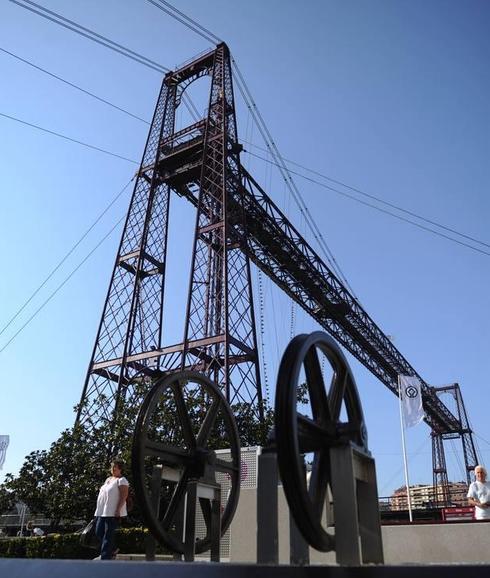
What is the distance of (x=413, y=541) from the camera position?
540 cm

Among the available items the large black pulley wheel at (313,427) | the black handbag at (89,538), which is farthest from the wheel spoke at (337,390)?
the black handbag at (89,538)

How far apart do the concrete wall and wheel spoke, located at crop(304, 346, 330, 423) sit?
2693 mm

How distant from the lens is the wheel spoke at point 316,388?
3.03 metres

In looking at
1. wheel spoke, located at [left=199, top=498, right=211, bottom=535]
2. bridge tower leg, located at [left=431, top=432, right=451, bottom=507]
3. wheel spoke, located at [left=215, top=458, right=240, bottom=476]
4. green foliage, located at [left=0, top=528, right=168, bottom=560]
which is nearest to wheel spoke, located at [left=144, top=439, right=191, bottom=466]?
wheel spoke, located at [left=215, top=458, right=240, bottom=476]

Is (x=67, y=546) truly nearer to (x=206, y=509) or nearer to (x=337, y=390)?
(x=206, y=509)

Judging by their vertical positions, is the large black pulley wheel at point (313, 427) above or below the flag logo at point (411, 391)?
below

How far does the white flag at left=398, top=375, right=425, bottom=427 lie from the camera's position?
1350 centimetres

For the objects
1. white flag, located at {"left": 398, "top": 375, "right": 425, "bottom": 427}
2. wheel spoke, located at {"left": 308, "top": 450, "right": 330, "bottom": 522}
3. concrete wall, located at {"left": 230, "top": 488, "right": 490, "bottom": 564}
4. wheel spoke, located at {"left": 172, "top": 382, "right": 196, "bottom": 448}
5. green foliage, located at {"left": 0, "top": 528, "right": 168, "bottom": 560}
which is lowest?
green foliage, located at {"left": 0, "top": 528, "right": 168, "bottom": 560}

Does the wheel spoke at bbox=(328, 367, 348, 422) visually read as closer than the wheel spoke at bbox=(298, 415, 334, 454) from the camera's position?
No

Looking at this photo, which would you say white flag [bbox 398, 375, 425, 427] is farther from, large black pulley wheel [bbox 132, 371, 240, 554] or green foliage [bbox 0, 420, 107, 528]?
large black pulley wheel [bbox 132, 371, 240, 554]

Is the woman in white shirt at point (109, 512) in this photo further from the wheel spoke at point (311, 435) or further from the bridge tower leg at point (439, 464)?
the bridge tower leg at point (439, 464)

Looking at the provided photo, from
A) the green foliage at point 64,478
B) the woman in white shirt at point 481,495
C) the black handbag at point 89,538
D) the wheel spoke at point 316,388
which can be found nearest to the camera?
the wheel spoke at point 316,388

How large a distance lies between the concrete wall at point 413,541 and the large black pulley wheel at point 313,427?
2.58 meters

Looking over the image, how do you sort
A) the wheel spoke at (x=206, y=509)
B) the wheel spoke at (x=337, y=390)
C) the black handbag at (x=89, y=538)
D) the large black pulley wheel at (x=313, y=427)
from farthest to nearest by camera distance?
the black handbag at (x=89, y=538)
the wheel spoke at (x=206, y=509)
the wheel spoke at (x=337, y=390)
the large black pulley wheel at (x=313, y=427)
